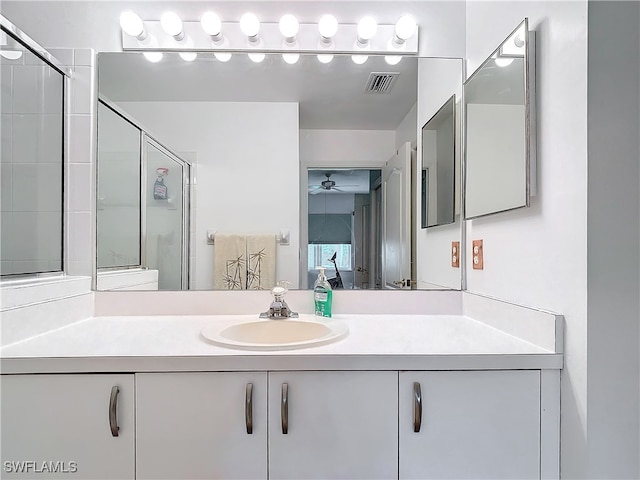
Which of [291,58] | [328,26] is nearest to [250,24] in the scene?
[291,58]

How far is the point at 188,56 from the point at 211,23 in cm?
16

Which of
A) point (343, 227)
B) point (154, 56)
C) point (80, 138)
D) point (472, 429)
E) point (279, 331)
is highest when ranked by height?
point (154, 56)

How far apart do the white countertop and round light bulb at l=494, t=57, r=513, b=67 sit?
85 centimetres

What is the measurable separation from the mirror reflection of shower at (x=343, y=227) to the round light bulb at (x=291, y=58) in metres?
0.46

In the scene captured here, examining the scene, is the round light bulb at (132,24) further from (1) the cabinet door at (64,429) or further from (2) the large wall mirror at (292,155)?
(1) the cabinet door at (64,429)

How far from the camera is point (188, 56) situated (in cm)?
149

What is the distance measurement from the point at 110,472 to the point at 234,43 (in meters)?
1.52

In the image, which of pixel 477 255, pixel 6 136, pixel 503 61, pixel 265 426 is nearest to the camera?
pixel 265 426

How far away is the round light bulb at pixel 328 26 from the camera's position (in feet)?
4.72

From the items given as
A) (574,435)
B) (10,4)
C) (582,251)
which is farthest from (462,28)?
(10,4)

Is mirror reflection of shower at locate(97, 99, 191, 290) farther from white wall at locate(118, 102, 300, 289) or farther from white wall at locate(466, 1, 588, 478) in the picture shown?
white wall at locate(466, 1, 588, 478)

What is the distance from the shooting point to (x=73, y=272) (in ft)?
4.69

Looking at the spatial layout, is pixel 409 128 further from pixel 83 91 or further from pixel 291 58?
pixel 83 91

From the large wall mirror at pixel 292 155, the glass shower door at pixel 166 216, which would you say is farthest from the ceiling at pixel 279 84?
the glass shower door at pixel 166 216
